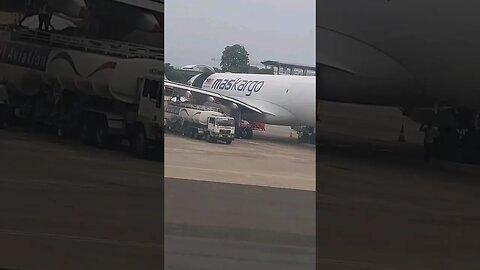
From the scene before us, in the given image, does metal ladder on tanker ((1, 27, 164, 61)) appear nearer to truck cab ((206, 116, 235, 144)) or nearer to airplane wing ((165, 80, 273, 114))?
airplane wing ((165, 80, 273, 114))

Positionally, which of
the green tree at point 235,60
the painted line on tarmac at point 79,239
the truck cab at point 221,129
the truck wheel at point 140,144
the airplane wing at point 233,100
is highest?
the green tree at point 235,60

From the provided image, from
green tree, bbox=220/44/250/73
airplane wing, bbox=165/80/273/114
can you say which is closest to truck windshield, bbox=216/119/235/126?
airplane wing, bbox=165/80/273/114

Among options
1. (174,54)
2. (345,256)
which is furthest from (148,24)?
(345,256)

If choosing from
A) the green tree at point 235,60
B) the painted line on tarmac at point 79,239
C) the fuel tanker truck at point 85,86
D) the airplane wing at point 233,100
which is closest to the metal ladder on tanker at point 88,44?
the fuel tanker truck at point 85,86

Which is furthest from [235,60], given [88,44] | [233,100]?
[88,44]

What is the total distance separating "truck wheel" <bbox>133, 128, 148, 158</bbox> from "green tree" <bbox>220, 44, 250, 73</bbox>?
2.21 feet

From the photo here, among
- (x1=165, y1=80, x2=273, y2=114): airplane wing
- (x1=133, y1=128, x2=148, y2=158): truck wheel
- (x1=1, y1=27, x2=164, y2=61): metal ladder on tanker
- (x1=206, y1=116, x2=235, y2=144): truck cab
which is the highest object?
(x1=1, y1=27, x2=164, y2=61): metal ladder on tanker

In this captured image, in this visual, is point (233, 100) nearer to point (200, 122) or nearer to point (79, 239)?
point (200, 122)

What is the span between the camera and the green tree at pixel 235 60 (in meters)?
3.43

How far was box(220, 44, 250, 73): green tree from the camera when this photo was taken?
343 centimetres

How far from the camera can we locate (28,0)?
13.0ft

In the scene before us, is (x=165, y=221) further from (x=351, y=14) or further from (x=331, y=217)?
(x=351, y=14)

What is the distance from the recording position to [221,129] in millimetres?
3586

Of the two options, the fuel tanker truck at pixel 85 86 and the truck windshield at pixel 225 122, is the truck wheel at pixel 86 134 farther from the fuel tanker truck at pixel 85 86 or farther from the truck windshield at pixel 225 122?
the truck windshield at pixel 225 122
